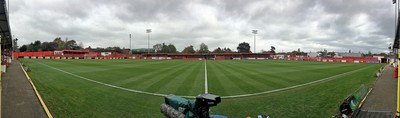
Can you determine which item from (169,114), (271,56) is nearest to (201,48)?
(271,56)

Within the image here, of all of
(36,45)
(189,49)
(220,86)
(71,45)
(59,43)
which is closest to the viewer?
(220,86)

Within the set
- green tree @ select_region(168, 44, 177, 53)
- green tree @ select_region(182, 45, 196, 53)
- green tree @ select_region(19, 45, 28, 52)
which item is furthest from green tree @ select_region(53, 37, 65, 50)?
green tree @ select_region(182, 45, 196, 53)

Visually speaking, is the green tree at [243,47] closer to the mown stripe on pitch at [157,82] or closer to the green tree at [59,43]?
the green tree at [59,43]

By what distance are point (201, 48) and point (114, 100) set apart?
558 ft

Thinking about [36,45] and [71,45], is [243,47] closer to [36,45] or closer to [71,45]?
[71,45]

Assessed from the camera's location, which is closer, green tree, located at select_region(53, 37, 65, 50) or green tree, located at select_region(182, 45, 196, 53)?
green tree, located at select_region(53, 37, 65, 50)

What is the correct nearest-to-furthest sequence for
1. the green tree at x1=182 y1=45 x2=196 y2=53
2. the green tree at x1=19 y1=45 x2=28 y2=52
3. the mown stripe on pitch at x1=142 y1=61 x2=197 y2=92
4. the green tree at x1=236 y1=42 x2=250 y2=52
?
the mown stripe on pitch at x1=142 y1=61 x2=197 y2=92 → the green tree at x1=19 y1=45 x2=28 y2=52 → the green tree at x1=182 y1=45 x2=196 y2=53 → the green tree at x1=236 y1=42 x2=250 y2=52

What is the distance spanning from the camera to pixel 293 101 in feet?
28.7

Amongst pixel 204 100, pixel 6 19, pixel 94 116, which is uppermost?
pixel 6 19

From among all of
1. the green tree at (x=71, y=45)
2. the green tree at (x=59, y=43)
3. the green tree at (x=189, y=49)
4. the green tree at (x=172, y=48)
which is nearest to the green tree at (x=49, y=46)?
the green tree at (x=59, y=43)

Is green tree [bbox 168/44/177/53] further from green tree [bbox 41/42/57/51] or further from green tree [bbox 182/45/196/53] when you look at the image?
green tree [bbox 41/42/57/51]

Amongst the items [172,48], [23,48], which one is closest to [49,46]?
[23,48]

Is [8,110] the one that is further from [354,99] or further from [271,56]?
[271,56]

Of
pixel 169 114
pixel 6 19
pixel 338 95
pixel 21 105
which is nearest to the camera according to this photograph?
pixel 169 114
